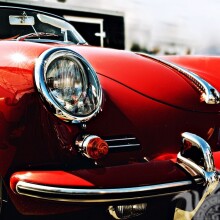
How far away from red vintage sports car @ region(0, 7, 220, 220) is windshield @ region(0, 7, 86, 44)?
1009mm

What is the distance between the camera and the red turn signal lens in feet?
5.59

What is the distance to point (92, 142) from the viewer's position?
5.61 feet

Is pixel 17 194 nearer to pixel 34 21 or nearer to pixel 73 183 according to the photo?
pixel 73 183

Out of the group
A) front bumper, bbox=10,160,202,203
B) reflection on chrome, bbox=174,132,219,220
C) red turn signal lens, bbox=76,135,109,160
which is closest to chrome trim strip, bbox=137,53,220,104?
reflection on chrome, bbox=174,132,219,220

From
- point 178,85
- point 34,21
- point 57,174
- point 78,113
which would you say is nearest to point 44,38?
point 34,21

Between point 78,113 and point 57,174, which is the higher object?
point 78,113

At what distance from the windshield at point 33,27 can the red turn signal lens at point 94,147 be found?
1.36 m

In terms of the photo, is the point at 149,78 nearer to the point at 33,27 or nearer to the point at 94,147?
the point at 94,147

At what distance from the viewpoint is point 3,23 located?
10.1ft

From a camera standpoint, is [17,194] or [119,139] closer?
[17,194]

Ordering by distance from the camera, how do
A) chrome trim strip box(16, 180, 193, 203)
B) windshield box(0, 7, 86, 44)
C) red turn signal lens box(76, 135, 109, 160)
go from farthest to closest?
windshield box(0, 7, 86, 44)
red turn signal lens box(76, 135, 109, 160)
chrome trim strip box(16, 180, 193, 203)

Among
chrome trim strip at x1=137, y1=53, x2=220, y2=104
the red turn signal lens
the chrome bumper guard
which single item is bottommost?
the chrome bumper guard

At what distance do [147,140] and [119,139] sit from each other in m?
0.17

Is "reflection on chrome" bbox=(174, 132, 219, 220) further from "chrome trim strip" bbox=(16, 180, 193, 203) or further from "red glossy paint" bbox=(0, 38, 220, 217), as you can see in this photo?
"chrome trim strip" bbox=(16, 180, 193, 203)
